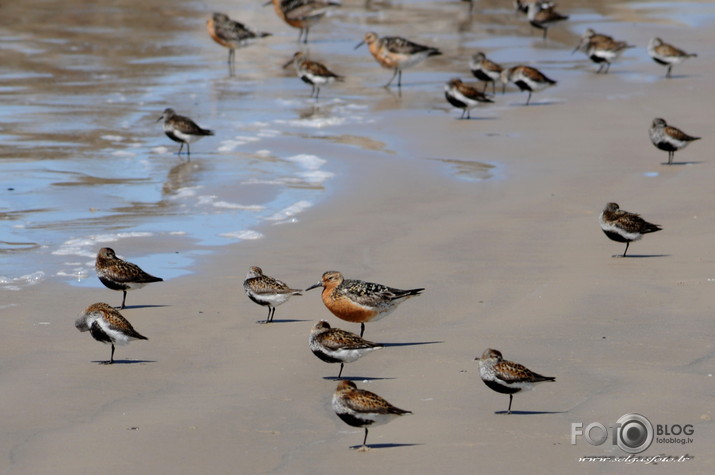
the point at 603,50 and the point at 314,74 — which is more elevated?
the point at 603,50

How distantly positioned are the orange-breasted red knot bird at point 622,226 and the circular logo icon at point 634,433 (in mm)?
5400

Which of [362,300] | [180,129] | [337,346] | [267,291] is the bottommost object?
[180,129]

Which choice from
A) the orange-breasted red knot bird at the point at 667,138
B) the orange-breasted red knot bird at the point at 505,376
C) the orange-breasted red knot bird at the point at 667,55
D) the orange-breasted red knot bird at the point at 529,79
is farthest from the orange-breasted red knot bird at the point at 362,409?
the orange-breasted red knot bird at the point at 667,55

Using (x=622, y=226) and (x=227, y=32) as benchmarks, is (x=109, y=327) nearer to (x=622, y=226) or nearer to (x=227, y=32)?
(x=622, y=226)

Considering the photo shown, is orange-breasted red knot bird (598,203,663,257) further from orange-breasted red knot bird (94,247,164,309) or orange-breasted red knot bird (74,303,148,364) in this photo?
orange-breasted red knot bird (74,303,148,364)

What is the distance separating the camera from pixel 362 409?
28.6 ft

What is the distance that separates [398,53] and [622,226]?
14.6m

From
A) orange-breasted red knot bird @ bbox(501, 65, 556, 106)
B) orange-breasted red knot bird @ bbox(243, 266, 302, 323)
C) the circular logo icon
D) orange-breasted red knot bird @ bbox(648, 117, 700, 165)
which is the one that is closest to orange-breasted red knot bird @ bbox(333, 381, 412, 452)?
the circular logo icon

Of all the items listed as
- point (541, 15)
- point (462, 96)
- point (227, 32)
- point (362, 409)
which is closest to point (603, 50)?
point (541, 15)

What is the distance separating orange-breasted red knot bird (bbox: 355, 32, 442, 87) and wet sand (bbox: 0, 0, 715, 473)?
8.70 m

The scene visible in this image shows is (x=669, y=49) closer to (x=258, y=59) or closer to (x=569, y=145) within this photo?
(x=569, y=145)

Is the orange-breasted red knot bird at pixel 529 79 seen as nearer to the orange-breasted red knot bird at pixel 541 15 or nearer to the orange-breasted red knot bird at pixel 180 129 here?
the orange-breasted red knot bird at pixel 180 129

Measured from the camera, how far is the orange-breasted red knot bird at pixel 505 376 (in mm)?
9367

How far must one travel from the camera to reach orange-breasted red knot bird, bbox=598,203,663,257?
14398 millimetres
